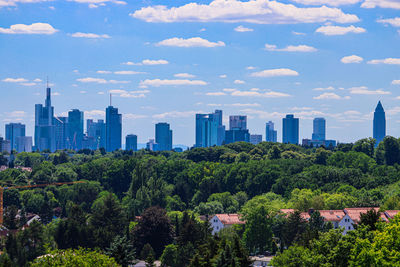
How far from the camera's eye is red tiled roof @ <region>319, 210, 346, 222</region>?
103 meters

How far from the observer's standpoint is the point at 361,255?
5034cm

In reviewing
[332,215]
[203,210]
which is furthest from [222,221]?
[203,210]

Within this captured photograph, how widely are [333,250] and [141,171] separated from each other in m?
91.2

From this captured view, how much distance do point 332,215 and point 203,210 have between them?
29.6 metres

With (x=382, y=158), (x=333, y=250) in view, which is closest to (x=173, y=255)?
(x=333, y=250)

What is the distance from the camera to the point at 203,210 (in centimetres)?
12850

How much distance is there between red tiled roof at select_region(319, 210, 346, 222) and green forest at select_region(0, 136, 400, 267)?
5.28 m

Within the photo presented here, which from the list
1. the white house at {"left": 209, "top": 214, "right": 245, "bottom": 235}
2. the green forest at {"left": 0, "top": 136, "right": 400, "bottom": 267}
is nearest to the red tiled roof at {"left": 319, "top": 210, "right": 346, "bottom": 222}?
the green forest at {"left": 0, "top": 136, "right": 400, "bottom": 267}

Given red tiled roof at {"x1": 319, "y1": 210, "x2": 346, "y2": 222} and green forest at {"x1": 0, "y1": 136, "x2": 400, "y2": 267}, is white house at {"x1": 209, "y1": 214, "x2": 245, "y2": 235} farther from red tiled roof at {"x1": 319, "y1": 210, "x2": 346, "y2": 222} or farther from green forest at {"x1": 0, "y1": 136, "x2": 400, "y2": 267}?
red tiled roof at {"x1": 319, "y1": 210, "x2": 346, "y2": 222}

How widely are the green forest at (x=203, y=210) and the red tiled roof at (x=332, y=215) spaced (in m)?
5.28

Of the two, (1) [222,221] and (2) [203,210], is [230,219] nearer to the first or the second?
(1) [222,221]

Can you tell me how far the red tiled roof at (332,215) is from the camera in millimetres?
103438

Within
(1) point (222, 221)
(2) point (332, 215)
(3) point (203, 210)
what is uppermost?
(2) point (332, 215)

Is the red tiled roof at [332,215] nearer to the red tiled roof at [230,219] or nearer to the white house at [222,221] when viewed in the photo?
the red tiled roof at [230,219]
